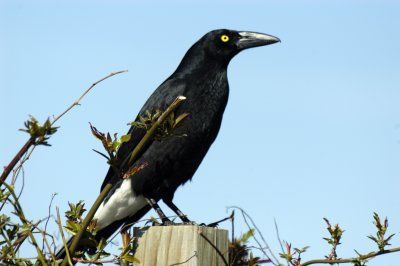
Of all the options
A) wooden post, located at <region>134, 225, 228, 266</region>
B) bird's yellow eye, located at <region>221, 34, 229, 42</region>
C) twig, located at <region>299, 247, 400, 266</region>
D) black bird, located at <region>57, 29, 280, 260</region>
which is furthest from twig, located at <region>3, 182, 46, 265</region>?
bird's yellow eye, located at <region>221, 34, 229, 42</region>

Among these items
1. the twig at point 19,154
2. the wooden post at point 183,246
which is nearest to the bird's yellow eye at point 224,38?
the wooden post at point 183,246

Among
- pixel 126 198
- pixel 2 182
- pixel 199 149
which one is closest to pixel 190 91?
pixel 199 149

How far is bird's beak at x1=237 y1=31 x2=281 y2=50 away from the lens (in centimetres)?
520

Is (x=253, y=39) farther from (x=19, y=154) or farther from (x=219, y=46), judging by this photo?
(x=19, y=154)

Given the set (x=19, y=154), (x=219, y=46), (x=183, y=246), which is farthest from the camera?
(x=219, y=46)

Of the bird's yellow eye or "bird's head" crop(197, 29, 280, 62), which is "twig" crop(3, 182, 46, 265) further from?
the bird's yellow eye

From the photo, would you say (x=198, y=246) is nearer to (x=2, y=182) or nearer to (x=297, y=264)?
(x=297, y=264)

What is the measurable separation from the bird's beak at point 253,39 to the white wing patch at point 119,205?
156 cm

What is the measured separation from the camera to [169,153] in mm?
4266

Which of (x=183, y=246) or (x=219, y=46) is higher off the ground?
(x=219, y=46)

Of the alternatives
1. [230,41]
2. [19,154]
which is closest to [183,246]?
[19,154]

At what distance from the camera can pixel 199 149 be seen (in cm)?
431

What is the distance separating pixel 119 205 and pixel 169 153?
481 mm

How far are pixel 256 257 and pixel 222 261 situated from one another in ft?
0.45
